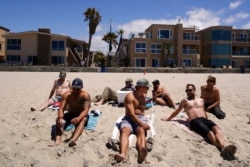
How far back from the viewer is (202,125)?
19.8ft

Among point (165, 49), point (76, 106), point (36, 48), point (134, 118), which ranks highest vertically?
point (165, 49)

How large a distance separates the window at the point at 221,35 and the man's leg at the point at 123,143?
49.2 meters

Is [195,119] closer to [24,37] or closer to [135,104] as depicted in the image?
[135,104]

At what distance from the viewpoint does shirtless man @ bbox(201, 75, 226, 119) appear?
7.67 meters

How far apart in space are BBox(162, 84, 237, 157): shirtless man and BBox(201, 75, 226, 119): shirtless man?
1.25 meters

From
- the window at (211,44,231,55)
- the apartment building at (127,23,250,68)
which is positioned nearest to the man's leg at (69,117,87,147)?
the apartment building at (127,23,250,68)

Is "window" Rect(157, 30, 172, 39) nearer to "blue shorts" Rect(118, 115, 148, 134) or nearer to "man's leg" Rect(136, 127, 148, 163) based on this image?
"blue shorts" Rect(118, 115, 148, 134)

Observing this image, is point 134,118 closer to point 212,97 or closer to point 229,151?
point 229,151

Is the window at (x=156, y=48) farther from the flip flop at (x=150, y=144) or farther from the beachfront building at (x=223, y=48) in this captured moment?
the flip flop at (x=150, y=144)

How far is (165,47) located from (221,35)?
10506 mm

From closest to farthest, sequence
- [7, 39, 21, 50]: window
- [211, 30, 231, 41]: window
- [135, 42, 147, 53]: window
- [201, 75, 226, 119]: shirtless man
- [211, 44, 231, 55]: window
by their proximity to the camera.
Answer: [201, 75, 226, 119]: shirtless man, [7, 39, 21, 50]: window, [135, 42, 147, 53]: window, [211, 44, 231, 55]: window, [211, 30, 231, 41]: window

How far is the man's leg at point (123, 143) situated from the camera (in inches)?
197

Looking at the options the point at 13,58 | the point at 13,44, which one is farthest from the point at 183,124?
the point at 13,44

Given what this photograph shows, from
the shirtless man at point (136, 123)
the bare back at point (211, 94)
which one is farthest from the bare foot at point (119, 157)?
the bare back at point (211, 94)
